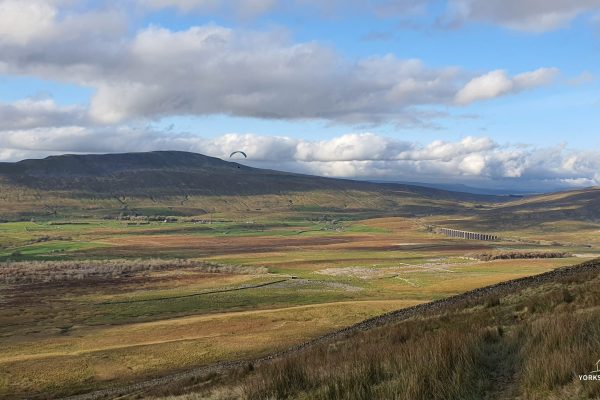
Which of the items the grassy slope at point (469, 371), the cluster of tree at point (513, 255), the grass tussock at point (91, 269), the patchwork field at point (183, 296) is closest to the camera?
the grassy slope at point (469, 371)

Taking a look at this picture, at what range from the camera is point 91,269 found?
122 meters

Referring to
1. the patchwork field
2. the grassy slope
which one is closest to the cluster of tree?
the patchwork field

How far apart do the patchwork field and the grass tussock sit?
265 mm

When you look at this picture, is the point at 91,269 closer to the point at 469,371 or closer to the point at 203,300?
the point at 203,300

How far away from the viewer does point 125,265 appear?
128750 millimetres

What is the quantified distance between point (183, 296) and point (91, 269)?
45.4 meters

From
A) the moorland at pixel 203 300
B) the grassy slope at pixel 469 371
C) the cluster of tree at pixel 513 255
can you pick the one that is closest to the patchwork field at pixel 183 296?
the moorland at pixel 203 300

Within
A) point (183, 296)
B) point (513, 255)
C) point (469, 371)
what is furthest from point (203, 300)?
point (513, 255)

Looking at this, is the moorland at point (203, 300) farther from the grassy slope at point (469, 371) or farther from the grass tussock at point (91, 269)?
the grass tussock at point (91, 269)

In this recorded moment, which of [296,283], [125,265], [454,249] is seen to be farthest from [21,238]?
[454,249]

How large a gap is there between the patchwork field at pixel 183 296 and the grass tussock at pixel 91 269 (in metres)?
0.26

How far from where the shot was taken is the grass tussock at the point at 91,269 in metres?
111

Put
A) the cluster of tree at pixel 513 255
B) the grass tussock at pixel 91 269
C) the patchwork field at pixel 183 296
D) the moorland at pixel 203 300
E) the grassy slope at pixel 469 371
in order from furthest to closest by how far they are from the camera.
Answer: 1. the cluster of tree at pixel 513 255
2. the grass tussock at pixel 91 269
3. the patchwork field at pixel 183 296
4. the moorland at pixel 203 300
5. the grassy slope at pixel 469 371

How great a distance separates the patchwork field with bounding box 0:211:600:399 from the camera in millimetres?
44031
